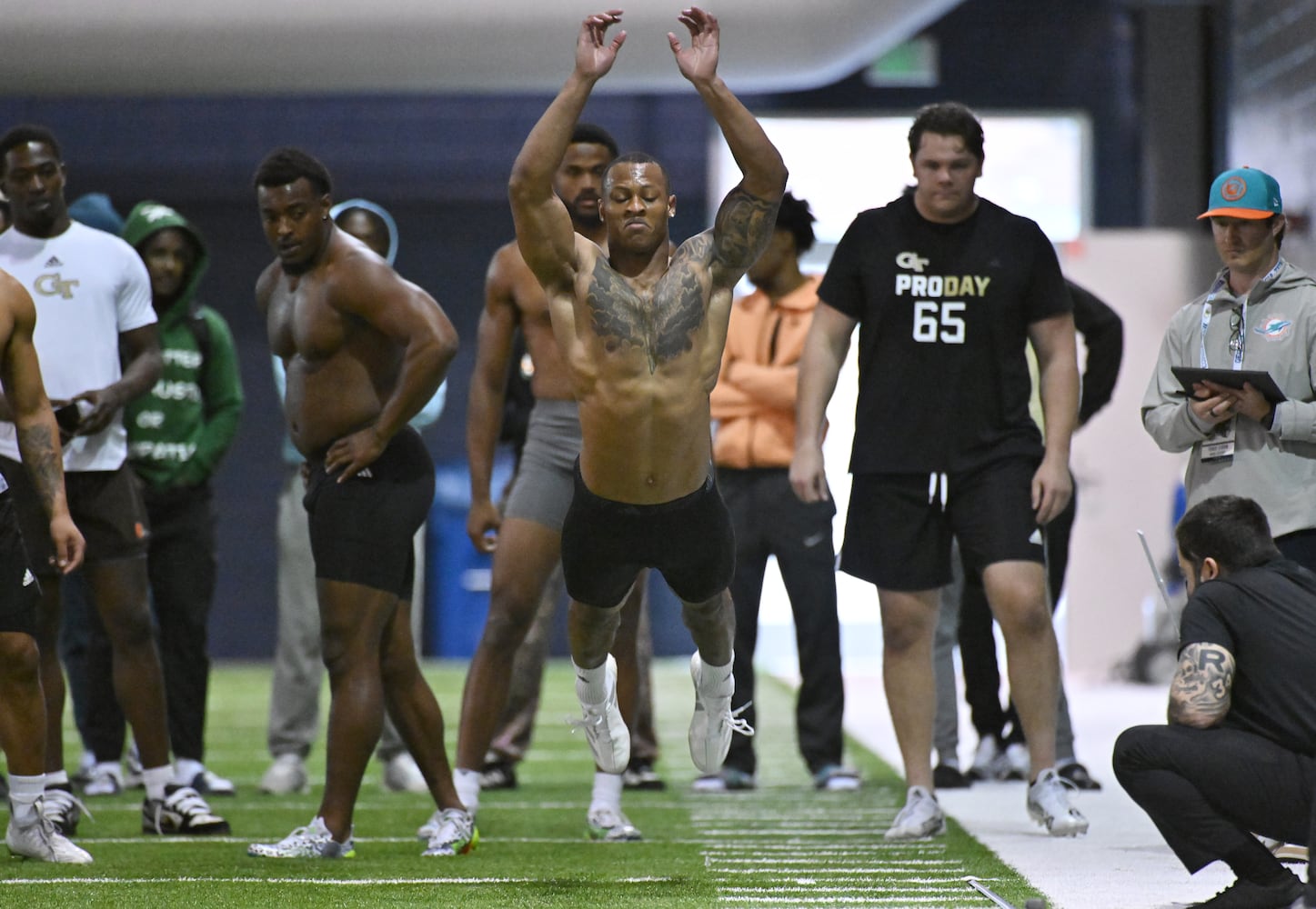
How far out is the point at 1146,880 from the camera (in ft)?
14.8

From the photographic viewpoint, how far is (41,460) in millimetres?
4949

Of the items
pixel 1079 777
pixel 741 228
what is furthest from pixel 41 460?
pixel 1079 777

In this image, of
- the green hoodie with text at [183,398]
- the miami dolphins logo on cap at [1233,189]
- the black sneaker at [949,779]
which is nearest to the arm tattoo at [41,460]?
the green hoodie with text at [183,398]

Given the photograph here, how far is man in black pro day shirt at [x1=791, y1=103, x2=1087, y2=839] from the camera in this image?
5.32 meters

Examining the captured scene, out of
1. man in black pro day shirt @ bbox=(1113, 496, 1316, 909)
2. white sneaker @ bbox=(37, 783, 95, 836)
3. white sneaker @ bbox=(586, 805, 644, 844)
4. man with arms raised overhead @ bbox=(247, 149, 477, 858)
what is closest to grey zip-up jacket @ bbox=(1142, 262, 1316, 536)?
man in black pro day shirt @ bbox=(1113, 496, 1316, 909)

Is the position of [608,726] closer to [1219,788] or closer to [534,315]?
[534,315]

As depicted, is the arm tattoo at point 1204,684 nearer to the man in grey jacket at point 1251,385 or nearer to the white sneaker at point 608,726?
the man in grey jacket at point 1251,385

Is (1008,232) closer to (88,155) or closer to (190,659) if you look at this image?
(190,659)

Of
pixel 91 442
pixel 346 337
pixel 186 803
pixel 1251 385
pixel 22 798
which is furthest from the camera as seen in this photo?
pixel 91 442

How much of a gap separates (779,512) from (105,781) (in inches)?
110

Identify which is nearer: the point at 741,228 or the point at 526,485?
the point at 741,228

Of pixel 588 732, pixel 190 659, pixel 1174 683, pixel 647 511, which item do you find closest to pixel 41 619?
pixel 190 659

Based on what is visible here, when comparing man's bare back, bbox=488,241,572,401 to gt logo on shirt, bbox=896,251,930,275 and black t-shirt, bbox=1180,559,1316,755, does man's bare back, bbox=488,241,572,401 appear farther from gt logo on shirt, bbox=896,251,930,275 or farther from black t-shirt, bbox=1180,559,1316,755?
black t-shirt, bbox=1180,559,1316,755

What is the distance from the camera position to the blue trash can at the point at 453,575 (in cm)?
1572
